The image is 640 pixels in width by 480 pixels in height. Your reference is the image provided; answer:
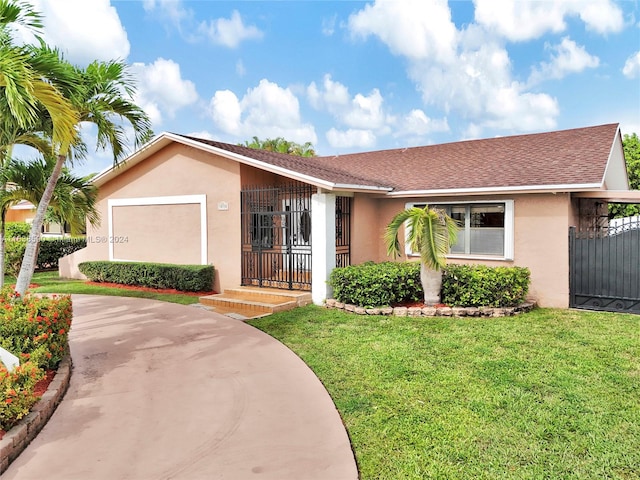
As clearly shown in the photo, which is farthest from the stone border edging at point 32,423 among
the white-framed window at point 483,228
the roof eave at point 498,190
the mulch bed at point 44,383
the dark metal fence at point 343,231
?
the white-framed window at point 483,228

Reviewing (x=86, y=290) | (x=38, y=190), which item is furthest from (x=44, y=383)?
(x=86, y=290)

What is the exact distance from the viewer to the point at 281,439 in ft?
14.1

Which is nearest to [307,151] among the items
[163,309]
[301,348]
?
[163,309]

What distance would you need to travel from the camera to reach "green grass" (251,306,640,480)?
12.7ft

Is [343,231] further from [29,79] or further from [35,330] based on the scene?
[29,79]

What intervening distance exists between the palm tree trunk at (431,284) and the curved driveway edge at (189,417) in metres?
4.20

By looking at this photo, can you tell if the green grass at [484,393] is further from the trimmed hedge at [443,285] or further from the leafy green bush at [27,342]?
the leafy green bush at [27,342]

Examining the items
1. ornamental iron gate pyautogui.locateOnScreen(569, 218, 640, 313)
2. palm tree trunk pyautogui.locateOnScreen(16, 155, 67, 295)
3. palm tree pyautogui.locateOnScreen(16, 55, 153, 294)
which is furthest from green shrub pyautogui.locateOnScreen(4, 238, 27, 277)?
ornamental iron gate pyautogui.locateOnScreen(569, 218, 640, 313)

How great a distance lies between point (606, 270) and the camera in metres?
10.1

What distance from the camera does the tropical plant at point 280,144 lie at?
109ft

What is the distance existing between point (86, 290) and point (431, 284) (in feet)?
38.3

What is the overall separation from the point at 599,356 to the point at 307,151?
28.9 metres

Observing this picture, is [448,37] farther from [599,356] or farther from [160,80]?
[599,356]

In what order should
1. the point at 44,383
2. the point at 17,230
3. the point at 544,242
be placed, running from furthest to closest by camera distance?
the point at 17,230, the point at 544,242, the point at 44,383
